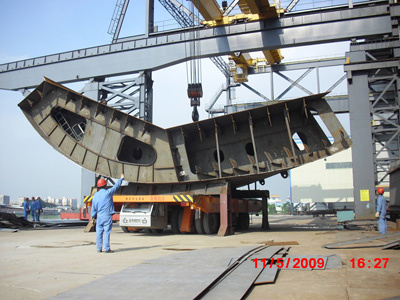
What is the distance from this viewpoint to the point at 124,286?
150 inches

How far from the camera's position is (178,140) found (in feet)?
39.0

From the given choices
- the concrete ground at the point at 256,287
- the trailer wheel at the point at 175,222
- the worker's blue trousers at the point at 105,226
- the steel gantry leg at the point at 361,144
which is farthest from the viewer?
the steel gantry leg at the point at 361,144

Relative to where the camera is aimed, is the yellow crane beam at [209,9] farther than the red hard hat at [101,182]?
Yes

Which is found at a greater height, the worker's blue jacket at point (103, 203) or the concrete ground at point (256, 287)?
the worker's blue jacket at point (103, 203)

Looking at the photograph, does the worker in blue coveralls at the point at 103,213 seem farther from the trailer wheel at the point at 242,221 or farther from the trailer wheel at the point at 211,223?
the trailer wheel at the point at 242,221

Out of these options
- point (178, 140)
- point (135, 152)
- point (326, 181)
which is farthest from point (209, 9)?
point (326, 181)

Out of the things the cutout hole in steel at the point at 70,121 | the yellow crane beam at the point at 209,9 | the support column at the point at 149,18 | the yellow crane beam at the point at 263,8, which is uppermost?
the support column at the point at 149,18

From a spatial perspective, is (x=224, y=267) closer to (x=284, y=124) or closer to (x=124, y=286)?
(x=124, y=286)

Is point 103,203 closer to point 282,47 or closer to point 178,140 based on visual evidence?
point 178,140

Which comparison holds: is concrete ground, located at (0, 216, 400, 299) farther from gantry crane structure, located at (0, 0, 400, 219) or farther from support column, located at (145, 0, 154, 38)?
support column, located at (145, 0, 154, 38)

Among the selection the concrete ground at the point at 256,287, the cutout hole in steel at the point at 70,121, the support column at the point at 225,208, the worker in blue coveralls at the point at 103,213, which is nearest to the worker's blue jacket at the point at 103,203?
the worker in blue coveralls at the point at 103,213
